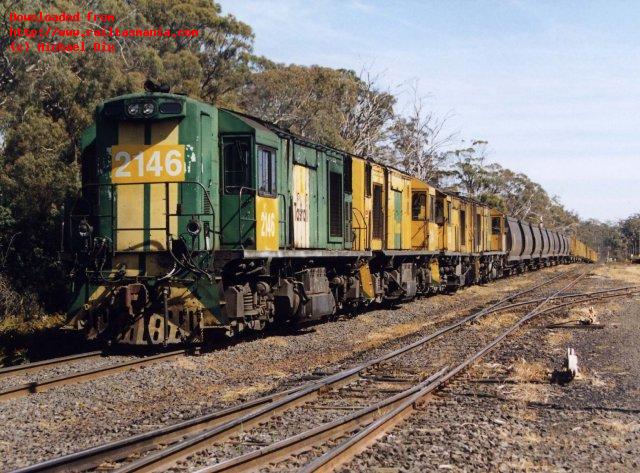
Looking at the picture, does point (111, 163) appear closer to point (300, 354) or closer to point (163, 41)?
point (300, 354)

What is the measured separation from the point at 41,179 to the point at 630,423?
16.3m

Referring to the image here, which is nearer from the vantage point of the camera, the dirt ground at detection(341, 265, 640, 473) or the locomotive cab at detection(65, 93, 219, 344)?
the dirt ground at detection(341, 265, 640, 473)

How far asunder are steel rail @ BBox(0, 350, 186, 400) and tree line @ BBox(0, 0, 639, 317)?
28.1 ft

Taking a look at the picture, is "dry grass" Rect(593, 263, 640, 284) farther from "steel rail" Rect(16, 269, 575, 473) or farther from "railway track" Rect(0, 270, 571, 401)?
"steel rail" Rect(16, 269, 575, 473)

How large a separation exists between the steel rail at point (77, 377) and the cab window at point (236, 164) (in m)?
2.72

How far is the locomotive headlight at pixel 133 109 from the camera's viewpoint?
34.9 feet

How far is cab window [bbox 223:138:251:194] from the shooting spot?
1112 centimetres

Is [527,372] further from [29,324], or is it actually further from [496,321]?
[29,324]

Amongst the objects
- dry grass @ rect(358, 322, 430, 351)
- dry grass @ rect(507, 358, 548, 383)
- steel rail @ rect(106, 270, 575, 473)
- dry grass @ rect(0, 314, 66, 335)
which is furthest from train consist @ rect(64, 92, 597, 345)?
dry grass @ rect(0, 314, 66, 335)

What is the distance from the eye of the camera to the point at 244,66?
33.7m

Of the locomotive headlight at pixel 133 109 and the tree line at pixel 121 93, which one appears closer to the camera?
the locomotive headlight at pixel 133 109

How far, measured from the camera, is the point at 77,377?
8695 millimetres

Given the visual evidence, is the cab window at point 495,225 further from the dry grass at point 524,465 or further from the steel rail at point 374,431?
the dry grass at point 524,465

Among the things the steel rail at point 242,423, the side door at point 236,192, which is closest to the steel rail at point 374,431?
the steel rail at point 242,423
